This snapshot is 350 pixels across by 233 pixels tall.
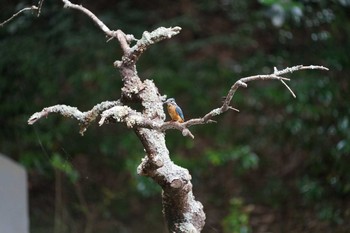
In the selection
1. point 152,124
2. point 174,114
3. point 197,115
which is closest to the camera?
point 152,124

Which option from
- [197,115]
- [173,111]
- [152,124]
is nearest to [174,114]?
[173,111]

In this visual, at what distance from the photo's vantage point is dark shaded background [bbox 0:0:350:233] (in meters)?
2.77

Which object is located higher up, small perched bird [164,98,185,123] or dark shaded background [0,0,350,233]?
dark shaded background [0,0,350,233]

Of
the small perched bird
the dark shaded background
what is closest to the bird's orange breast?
the small perched bird

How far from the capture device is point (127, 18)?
9.88ft

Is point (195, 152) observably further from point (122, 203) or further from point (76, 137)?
point (76, 137)

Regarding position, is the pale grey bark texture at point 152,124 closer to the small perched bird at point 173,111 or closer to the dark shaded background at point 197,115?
the small perched bird at point 173,111

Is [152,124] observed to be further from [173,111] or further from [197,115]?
[197,115]

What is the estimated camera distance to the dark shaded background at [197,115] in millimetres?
2771

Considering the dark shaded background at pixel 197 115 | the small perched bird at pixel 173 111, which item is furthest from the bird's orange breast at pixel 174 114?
the dark shaded background at pixel 197 115

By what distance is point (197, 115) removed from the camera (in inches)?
118

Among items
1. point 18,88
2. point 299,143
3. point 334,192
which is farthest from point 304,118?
point 18,88

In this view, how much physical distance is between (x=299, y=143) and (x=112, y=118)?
7.06ft

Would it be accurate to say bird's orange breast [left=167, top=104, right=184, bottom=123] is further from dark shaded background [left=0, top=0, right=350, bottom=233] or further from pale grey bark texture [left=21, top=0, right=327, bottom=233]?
dark shaded background [left=0, top=0, right=350, bottom=233]
